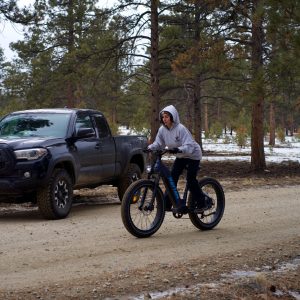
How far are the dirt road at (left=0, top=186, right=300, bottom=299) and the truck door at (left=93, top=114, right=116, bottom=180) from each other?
912 millimetres

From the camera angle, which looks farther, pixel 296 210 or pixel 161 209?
pixel 296 210

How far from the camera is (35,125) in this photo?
10688mm

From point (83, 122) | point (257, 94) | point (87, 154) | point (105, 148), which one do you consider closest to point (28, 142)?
point (87, 154)

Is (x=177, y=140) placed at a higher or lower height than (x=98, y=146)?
higher

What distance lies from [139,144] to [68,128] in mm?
2453

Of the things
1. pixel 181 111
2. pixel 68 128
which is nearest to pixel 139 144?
pixel 68 128

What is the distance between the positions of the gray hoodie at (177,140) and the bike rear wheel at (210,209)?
73 centimetres

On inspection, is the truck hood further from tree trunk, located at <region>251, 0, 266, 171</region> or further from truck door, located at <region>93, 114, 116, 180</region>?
tree trunk, located at <region>251, 0, 266, 171</region>

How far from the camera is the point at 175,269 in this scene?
6293 millimetres

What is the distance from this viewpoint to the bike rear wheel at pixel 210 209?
869cm

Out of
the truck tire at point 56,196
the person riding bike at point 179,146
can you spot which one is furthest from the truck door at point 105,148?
the person riding bike at point 179,146

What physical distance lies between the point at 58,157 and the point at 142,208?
2.46 metres

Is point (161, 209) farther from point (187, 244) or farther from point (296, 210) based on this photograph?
point (296, 210)

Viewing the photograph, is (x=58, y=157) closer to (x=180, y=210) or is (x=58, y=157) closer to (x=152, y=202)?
(x=152, y=202)
